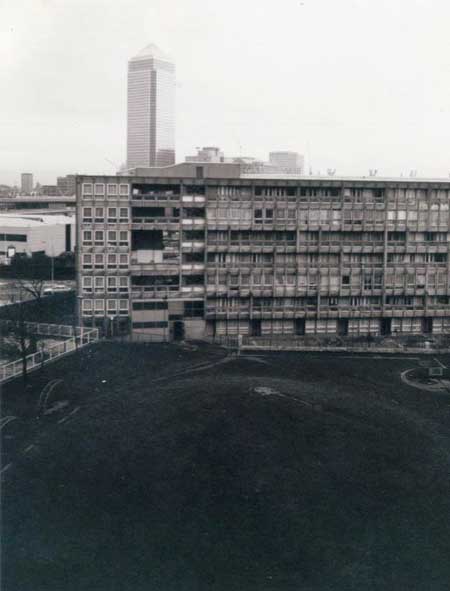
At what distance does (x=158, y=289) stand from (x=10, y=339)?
1805cm

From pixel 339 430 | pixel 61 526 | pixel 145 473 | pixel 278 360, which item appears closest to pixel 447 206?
pixel 278 360

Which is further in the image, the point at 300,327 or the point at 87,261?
the point at 300,327

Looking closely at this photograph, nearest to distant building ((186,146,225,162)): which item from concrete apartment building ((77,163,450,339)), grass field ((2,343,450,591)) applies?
concrete apartment building ((77,163,450,339))

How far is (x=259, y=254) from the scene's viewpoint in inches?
2692

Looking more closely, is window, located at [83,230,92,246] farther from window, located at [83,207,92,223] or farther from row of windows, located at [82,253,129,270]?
row of windows, located at [82,253,129,270]

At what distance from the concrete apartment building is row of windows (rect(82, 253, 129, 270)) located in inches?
3.4

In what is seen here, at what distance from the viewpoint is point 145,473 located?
108ft

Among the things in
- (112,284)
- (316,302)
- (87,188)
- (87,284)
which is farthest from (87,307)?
(316,302)

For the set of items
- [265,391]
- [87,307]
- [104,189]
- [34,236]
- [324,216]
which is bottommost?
[265,391]

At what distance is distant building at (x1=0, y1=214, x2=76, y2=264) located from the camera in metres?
117

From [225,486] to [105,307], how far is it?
120 ft

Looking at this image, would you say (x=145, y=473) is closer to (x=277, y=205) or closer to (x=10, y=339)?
(x=10, y=339)

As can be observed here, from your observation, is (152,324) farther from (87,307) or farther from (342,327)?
(342,327)

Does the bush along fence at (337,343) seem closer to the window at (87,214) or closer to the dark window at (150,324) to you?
the dark window at (150,324)
